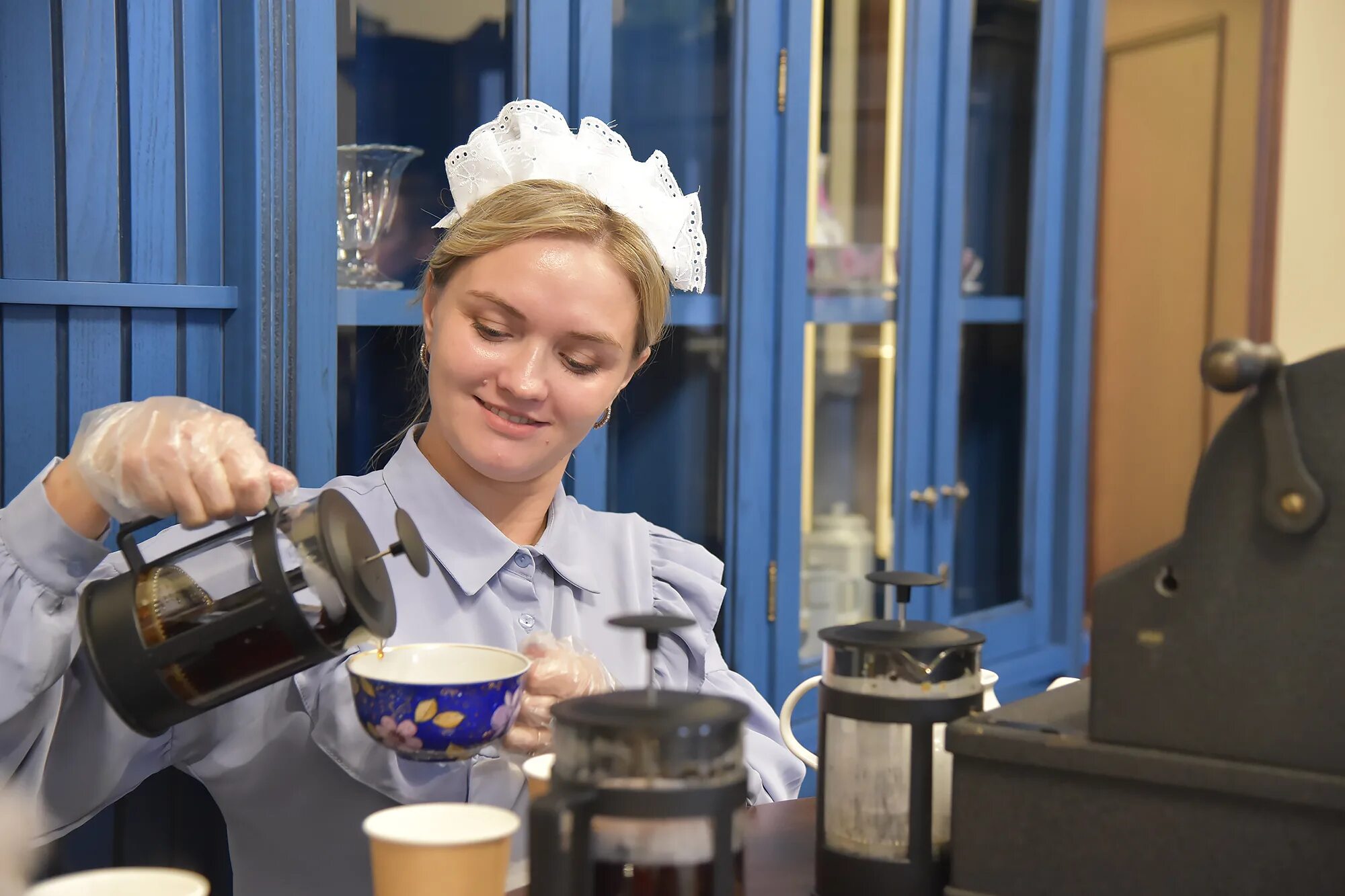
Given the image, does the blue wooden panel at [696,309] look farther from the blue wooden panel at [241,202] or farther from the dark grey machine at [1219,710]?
the dark grey machine at [1219,710]

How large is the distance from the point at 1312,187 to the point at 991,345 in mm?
1832

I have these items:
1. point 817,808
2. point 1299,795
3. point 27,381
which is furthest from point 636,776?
point 27,381

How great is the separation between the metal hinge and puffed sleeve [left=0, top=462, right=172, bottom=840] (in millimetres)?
1077

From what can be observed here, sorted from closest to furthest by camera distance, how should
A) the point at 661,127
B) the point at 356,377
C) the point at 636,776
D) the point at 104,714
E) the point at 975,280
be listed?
the point at 636,776 → the point at 104,714 → the point at 356,377 → the point at 661,127 → the point at 975,280

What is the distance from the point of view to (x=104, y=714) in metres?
1.21

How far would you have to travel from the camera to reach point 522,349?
1.46 meters

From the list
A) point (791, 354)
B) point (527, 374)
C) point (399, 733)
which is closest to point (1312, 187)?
point (791, 354)

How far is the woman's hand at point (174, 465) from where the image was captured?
0.98m

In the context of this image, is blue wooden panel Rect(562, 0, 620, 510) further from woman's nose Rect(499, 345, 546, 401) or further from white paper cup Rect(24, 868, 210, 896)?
white paper cup Rect(24, 868, 210, 896)

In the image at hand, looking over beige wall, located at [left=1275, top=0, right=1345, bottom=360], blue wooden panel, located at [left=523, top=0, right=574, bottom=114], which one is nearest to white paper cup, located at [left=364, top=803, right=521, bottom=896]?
blue wooden panel, located at [left=523, top=0, right=574, bottom=114]

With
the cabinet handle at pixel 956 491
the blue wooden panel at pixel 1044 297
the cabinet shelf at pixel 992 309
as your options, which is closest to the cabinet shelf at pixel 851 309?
the cabinet shelf at pixel 992 309

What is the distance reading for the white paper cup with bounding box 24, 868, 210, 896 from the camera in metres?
0.68

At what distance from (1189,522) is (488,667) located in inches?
20.4

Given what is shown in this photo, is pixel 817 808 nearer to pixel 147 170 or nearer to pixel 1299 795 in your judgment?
pixel 1299 795
